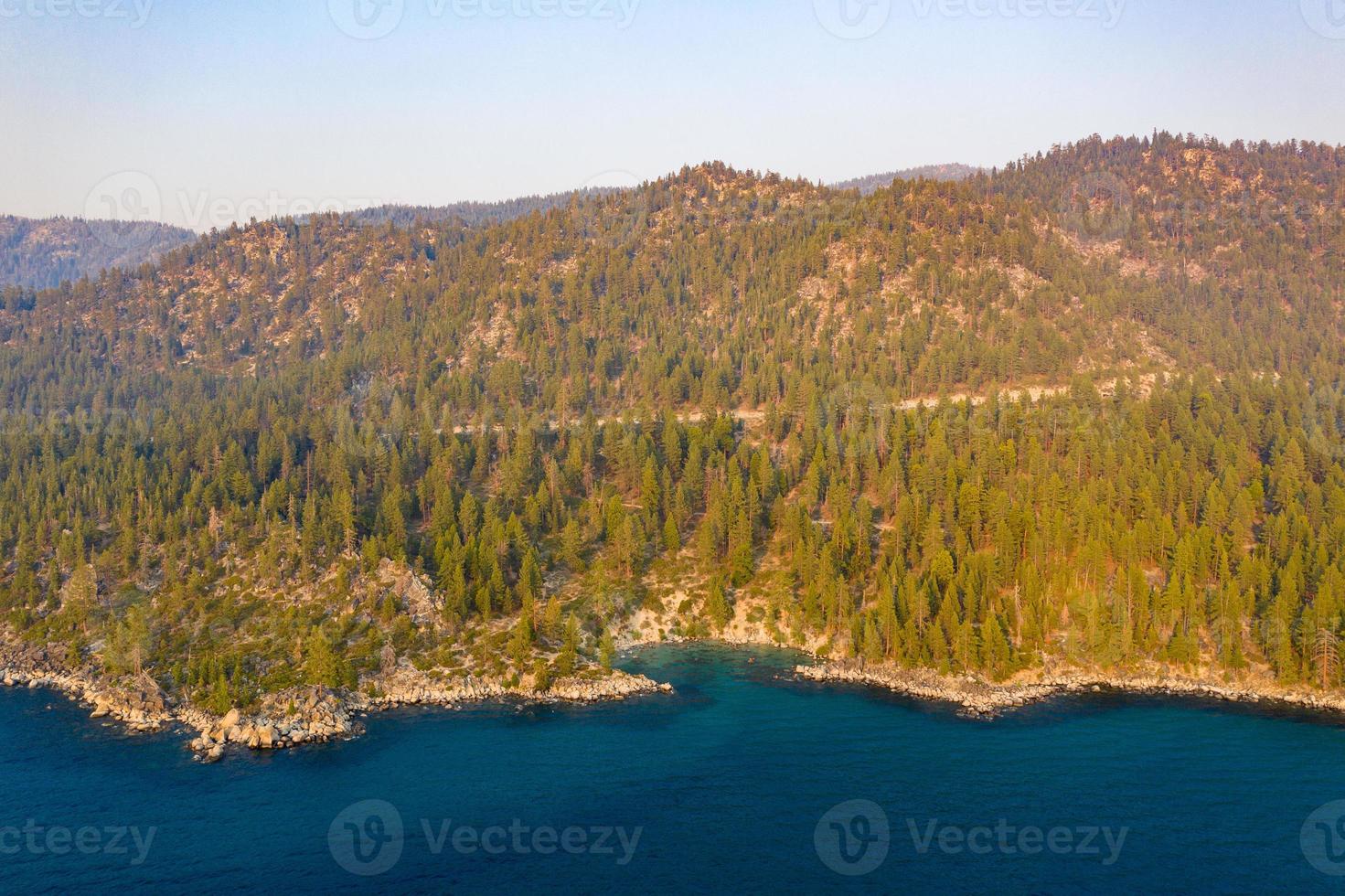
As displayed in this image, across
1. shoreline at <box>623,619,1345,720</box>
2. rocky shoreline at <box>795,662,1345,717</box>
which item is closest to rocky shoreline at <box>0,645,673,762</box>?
shoreline at <box>623,619,1345,720</box>

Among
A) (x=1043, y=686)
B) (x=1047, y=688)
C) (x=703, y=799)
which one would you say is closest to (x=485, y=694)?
(x=703, y=799)

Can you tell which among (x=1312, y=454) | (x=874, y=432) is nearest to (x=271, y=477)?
(x=874, y=432)

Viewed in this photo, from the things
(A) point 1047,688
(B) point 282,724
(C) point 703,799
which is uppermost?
(B) point 282,724

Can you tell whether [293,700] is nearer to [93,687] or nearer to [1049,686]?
[93,687]

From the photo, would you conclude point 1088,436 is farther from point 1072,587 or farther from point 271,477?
point 271,477

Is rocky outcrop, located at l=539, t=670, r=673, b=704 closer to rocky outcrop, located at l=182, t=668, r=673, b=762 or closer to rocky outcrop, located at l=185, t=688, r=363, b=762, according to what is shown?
rocky outcrop, located at l=182, t=668, r=673, b=762

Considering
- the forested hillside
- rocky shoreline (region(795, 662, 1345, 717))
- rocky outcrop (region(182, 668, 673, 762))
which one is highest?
the forested hillside
